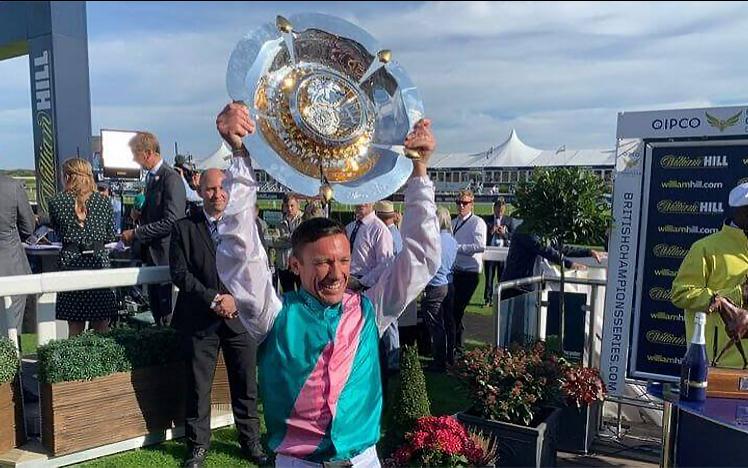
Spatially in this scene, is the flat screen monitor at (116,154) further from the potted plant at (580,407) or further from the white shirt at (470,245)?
the potted plant at (580,407)

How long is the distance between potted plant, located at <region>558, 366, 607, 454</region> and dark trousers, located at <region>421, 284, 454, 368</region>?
6.26 ft

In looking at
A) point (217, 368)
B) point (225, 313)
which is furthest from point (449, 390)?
point (225, 313)

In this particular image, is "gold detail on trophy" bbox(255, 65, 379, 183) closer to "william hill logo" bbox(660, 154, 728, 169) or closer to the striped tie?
the striped tie

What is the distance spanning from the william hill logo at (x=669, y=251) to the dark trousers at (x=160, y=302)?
392 centimetres

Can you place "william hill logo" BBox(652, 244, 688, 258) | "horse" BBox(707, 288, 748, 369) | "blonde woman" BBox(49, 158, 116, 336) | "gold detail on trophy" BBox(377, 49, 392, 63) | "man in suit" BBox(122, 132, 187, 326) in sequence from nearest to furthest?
"gold detail on trophy" BBox(377, 49, 392, 63) → "horse" BBox(707, 288, 748, 369) → "blonde woman" BBox(49, 158, 116, 336) → "man in suit" BBox(122, 132, 187, 326) → "william hill logo" BBox(652, 244, 688, 258)

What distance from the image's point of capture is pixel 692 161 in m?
4.53

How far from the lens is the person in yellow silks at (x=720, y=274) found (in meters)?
3.07

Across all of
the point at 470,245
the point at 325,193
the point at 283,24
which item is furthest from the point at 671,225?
the point at 283,24

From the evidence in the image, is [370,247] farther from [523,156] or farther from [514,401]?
[523,156]

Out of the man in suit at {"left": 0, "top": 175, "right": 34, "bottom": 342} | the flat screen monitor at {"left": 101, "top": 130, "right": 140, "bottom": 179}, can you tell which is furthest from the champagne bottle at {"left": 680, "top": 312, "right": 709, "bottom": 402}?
the flat screen monitor at {"left": 101, "top": 130, "right": 140, "bottom": 179}

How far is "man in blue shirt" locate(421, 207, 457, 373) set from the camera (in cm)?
607

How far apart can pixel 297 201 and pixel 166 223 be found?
3990 mm

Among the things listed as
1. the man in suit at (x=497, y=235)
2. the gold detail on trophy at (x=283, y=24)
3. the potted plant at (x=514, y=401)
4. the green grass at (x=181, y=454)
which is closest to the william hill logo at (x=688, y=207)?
the potted plant at (x=514, y=401)

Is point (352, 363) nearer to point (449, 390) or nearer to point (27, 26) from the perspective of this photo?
point (449, 390)
